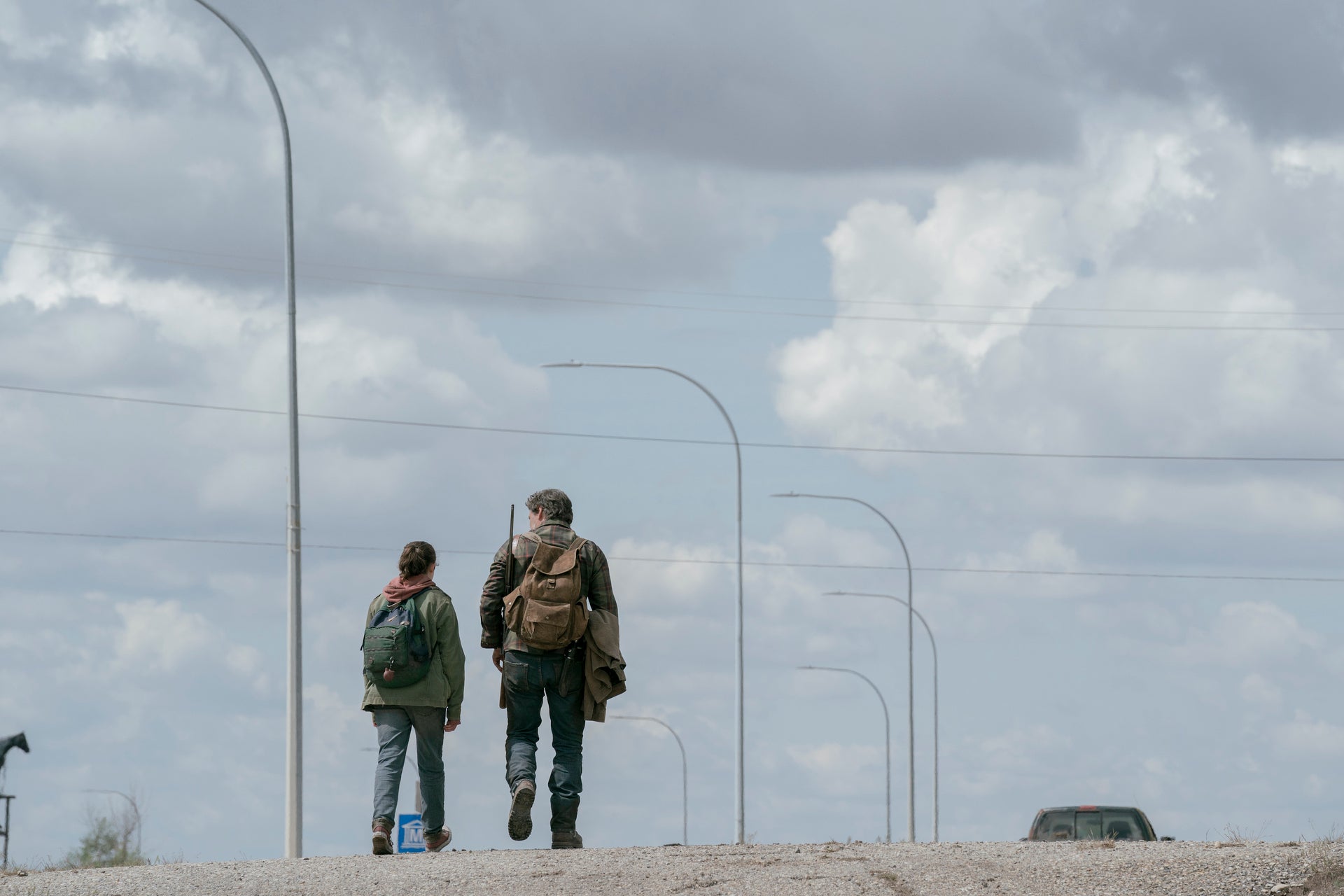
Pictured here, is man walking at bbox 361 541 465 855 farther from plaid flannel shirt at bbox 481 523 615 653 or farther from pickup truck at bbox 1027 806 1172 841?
pickup truck at bbox 1027 806 1172 841

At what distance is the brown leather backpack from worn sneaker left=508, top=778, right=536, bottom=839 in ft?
2.69

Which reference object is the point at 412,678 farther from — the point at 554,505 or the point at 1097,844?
the point at 1097,844

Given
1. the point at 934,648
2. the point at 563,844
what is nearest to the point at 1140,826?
the point at 563,844

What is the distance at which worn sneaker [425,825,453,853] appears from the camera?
12227 mm

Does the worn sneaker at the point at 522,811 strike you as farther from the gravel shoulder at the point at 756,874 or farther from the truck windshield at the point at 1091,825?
the truck windshield at the point at 1091,825

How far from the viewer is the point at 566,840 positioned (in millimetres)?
11938

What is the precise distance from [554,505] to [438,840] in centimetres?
220

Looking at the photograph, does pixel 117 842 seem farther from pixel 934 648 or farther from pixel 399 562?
pixel 399 562

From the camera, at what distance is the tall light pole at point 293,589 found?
15.5 meters

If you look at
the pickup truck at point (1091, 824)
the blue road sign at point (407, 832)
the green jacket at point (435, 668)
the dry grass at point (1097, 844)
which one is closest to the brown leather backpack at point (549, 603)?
the green jacket at point (435, 668)

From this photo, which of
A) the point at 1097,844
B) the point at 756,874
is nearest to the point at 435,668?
the point at 756,874

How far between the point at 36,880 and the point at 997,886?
5.19 metres

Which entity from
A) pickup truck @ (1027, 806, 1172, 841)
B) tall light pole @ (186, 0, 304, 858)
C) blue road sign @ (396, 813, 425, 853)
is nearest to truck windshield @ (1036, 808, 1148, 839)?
pickup truck @ (1027, 806, 1172, 841)

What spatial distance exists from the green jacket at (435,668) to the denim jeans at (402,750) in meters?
0.07
